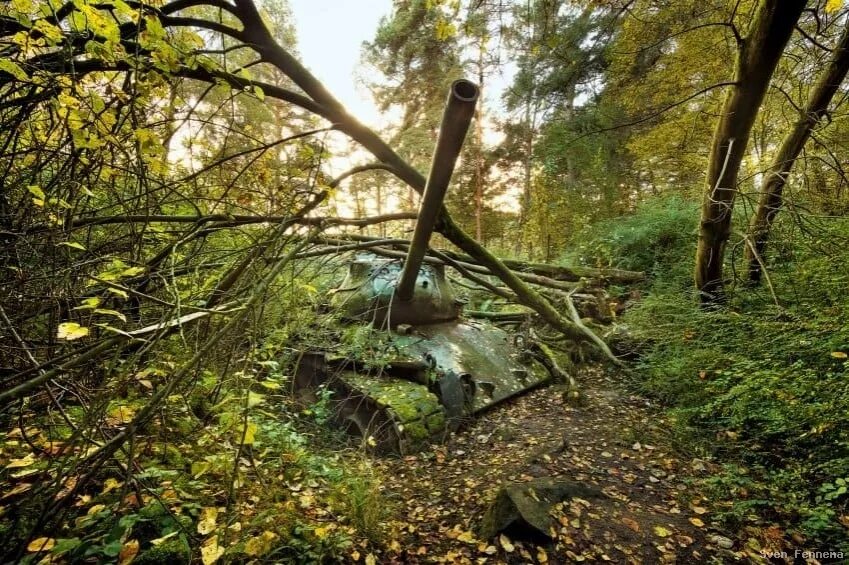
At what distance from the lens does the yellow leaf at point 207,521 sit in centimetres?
201

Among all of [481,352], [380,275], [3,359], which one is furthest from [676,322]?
[3,359]

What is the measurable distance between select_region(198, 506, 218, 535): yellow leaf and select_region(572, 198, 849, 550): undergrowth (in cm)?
357

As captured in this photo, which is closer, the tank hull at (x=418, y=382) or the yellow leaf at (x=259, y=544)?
the yellow leaf at (x=259, y=544)

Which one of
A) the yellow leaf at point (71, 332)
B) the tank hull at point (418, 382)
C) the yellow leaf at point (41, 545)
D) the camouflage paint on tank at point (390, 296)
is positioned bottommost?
the tank hull at point (418, 382)

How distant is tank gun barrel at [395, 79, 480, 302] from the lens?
6.84 ft

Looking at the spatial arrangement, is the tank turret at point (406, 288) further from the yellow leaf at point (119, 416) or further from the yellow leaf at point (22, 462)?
the yellow leaf at point (22, 462)

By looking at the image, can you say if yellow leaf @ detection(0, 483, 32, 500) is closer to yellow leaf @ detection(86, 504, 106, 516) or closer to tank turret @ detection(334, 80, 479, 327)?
yellow leaf @ detection(86, 504, 106, 516)

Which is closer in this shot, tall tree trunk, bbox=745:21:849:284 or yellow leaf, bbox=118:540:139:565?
yellow leaf, bbox=118:540:139:565

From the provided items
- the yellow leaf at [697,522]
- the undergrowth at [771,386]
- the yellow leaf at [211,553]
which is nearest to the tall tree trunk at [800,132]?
the undergrowth at [771,386]

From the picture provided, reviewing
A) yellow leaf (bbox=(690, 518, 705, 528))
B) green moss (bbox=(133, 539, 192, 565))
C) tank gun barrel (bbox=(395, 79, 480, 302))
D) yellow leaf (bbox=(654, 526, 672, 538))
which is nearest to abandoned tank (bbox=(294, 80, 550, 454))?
tank gun barrel (bbox=(395, 79, 480, 302))

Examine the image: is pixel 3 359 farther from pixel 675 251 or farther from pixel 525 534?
pixel 675 251

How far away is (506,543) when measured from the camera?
8.92ft

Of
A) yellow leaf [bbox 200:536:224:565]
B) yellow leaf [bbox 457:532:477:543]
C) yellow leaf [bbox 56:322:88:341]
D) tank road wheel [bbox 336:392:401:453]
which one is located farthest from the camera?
tank road wheel [bbox 336:392:401:453]

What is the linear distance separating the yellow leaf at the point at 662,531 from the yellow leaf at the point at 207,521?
3089 millimetres
